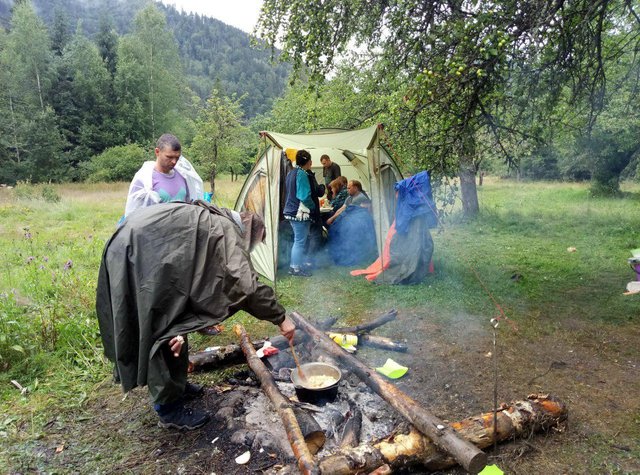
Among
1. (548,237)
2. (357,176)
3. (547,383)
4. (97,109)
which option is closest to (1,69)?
(97,109)

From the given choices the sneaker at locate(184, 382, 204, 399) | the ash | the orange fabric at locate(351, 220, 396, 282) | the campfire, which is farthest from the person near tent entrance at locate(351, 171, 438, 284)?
the sneaker at locate(184, 382, 204, 399)

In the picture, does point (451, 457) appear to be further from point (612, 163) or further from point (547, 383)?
point (612, 163)

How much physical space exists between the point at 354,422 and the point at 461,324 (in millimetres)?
2282

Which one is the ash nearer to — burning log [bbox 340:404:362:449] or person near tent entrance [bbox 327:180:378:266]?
burning log [bbox 340:404:362:449]

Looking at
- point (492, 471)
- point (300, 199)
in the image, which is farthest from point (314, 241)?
point (492, 471)

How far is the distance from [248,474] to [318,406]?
0.67 m

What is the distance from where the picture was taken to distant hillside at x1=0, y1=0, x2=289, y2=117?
72000mm

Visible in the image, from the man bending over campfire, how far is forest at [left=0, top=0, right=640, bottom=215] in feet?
9.03

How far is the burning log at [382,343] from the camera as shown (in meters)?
3.88

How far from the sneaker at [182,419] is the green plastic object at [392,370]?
57.9 inches

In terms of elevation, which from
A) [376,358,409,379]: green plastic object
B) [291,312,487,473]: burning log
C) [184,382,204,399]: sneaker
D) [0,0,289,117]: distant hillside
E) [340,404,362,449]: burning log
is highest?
[0,0,289,117]: distant hillside

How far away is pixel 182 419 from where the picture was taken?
2.74 metres

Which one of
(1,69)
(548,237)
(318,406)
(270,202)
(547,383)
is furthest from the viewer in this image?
(1,69)

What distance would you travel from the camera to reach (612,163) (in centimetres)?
1648
